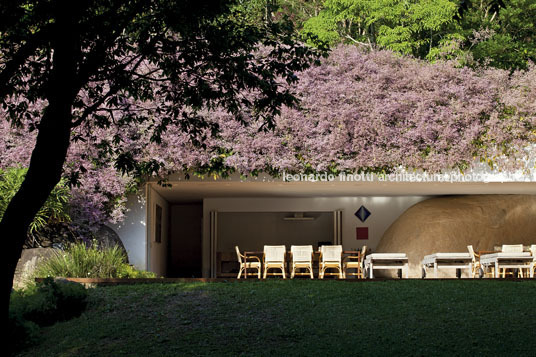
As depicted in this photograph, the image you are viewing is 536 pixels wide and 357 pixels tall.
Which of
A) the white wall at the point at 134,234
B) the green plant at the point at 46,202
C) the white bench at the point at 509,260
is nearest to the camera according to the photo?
the white bench at the point at 509,260

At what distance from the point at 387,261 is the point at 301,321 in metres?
6.06

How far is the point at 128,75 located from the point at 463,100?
31.0 feet

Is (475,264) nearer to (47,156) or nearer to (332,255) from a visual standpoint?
(332,255)

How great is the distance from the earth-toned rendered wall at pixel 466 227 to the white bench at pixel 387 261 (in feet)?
7.85

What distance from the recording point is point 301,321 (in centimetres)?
823

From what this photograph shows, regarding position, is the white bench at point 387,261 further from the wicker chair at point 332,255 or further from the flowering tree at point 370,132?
the flowering tree at point 370,132

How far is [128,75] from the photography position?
7.27m

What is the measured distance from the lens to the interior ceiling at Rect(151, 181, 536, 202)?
51.4 ft

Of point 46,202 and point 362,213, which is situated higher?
point 362,213

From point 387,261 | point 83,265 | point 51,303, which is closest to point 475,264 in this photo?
point 387,261

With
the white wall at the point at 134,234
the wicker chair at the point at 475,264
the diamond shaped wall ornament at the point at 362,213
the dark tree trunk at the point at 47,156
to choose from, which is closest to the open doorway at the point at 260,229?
the diamond shaped wall ornament at the point at 362,213

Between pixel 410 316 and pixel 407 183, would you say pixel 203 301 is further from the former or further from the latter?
pixel 407 183

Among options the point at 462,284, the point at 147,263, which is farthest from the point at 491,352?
the point at 147,263

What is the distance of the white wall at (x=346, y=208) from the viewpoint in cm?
1872
